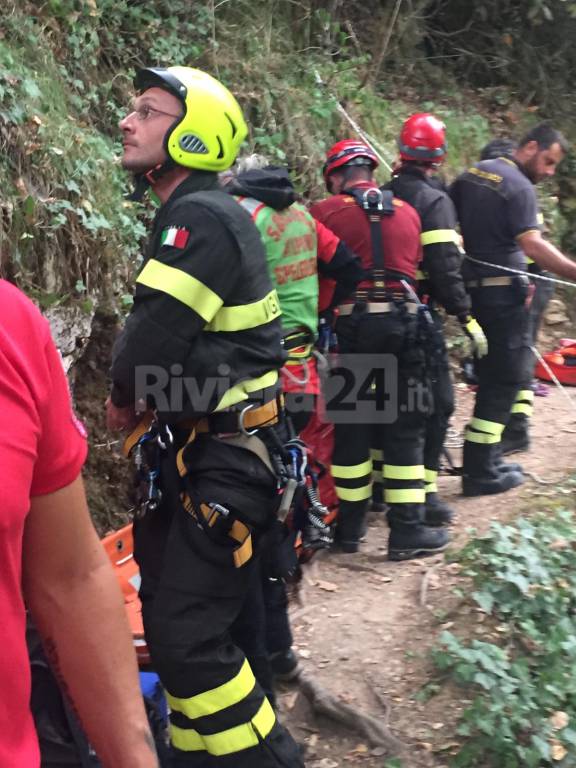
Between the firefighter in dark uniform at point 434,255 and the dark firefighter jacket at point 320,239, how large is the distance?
799 millimetres

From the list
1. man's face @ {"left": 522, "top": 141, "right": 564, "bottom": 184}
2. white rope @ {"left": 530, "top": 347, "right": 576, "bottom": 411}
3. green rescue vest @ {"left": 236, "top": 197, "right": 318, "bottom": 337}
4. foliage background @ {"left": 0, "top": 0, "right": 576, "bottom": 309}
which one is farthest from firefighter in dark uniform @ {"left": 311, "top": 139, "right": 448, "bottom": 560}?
white rope @ {"left": 530, "top": 347, "right": 576, "bottom": 411}

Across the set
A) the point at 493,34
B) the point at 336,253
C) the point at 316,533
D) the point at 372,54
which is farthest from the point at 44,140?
the point at 493,34

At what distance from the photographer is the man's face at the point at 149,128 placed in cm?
304

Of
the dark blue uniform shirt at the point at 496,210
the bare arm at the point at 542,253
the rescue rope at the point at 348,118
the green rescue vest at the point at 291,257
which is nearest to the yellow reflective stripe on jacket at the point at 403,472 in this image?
the green rescue vest at the point at 291,257

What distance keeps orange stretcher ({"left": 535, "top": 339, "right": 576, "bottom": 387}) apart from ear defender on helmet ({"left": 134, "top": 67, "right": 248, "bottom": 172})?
6279 millimetres

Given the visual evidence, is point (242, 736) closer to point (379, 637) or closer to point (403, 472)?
point (379, 637)

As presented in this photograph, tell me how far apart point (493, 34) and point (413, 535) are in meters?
9.13

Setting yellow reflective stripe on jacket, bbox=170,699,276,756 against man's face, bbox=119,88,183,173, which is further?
man's face, bbox=119,88,183,173

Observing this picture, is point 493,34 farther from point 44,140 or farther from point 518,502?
point 44,140

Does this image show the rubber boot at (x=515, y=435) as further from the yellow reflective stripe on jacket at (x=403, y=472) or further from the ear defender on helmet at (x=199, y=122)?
the ear defender on helmet at (x=199, y=122)

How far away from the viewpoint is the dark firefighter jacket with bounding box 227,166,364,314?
402 centimetres

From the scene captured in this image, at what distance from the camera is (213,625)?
113 inches

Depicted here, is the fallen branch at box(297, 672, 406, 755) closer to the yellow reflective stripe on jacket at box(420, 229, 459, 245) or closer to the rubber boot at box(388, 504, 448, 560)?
the rubber boot at box(388, 504, 448, 560)

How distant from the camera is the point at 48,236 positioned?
4395 millimetres
